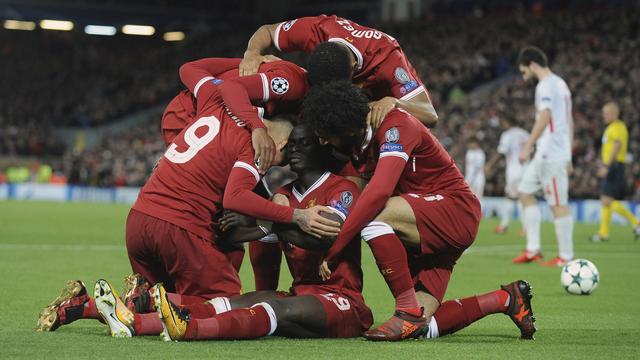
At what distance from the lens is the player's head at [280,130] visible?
6.04 m

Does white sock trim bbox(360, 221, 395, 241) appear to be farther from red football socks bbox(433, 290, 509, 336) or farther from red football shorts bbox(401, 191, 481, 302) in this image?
red football socks bbox(433, 290, 509, 336)

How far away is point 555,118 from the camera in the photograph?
11891 millimetres

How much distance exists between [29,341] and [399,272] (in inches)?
82.2

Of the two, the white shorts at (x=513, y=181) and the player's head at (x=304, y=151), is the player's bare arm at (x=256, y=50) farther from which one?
the white shorts at (x=513, y=181)

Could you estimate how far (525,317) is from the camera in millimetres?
6012

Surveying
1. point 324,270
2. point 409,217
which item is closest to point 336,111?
point 409,217

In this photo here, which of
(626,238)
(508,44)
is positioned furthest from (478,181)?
(508,44)

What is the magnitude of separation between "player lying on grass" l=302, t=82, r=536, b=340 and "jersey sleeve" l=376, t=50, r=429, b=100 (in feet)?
2.33

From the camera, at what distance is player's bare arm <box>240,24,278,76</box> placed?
6.66 meters

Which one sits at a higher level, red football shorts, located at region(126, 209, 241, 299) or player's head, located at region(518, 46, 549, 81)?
player's head, located at region(518, 46, 549, 81)

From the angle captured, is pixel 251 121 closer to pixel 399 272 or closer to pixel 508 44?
pixel 399 272

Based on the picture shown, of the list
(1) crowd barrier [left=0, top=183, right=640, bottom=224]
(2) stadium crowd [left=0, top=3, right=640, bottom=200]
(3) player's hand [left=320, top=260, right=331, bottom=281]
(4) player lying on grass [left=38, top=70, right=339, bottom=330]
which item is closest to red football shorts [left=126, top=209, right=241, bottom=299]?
(4) player lying on grass [left=38, top=70, right=339, bottom=330]

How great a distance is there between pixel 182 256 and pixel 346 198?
103 centimetres

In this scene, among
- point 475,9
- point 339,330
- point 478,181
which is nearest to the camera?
point 339,330
